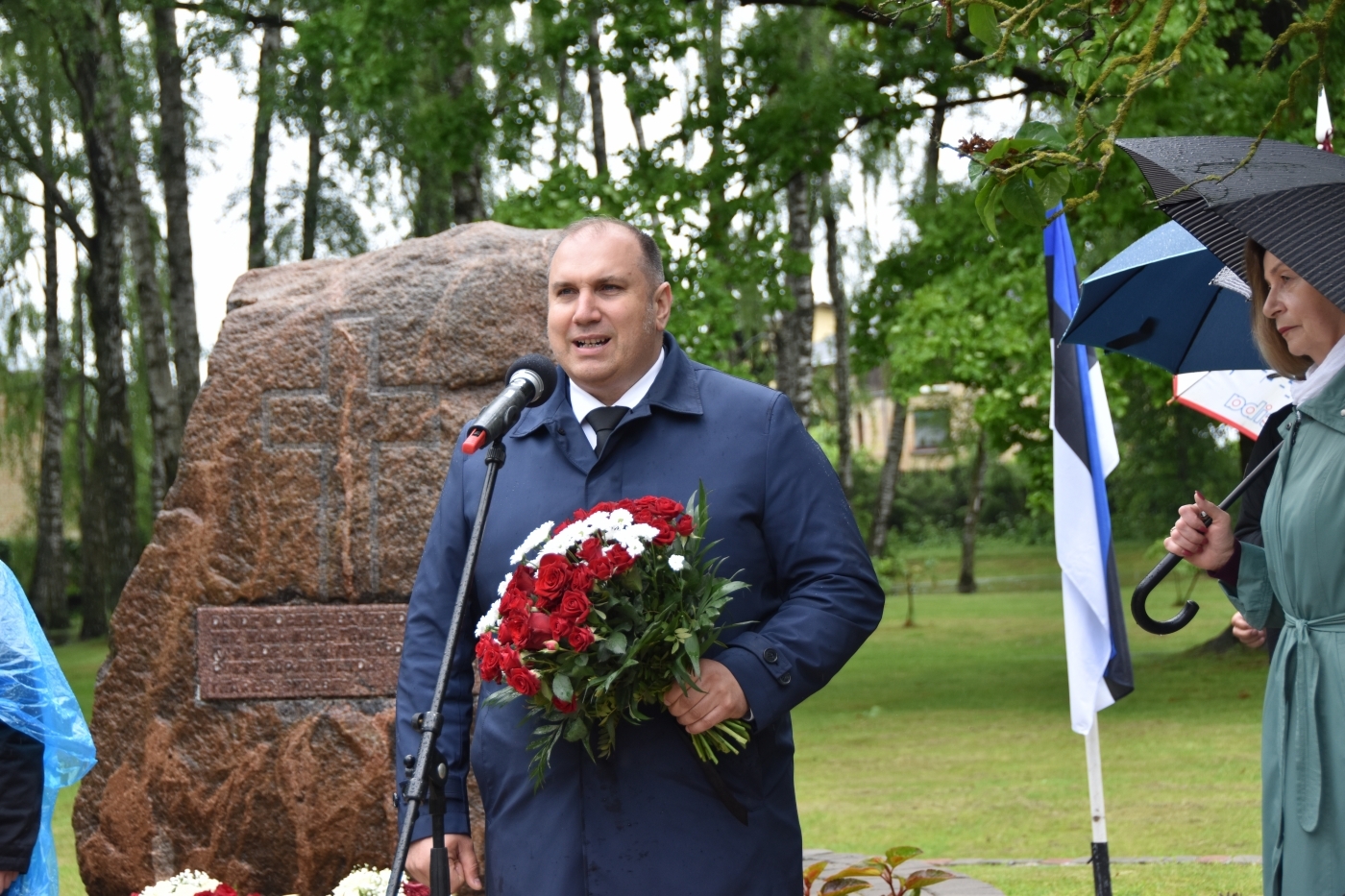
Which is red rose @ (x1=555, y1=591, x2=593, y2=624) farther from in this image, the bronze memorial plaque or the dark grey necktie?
the bronze memorial plaque

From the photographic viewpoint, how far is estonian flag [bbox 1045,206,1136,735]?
5.96 meters

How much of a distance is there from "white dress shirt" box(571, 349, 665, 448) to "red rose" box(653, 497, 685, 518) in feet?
1.65

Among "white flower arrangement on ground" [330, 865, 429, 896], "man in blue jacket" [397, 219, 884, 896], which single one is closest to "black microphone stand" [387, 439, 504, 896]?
"man in blue jacket" [397, 219, 884, 896]

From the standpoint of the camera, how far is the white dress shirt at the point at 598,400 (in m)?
3.35

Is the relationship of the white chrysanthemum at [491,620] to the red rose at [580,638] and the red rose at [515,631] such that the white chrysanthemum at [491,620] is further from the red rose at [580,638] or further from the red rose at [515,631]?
the red rose at [580,638]

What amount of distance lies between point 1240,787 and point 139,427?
A: 72.0 ft

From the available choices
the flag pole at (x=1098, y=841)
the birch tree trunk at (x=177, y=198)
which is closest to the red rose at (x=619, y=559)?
the flag pole at (x=1098, y=841)

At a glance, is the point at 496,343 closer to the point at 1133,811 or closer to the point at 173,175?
the point at 1133,811

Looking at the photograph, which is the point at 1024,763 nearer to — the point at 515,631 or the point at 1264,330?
the point at 1264,330

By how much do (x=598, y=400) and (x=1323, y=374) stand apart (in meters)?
1.56

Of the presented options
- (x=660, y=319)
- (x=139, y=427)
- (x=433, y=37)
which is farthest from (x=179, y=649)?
(x=139, y=427)

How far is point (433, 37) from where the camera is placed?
14.3 m

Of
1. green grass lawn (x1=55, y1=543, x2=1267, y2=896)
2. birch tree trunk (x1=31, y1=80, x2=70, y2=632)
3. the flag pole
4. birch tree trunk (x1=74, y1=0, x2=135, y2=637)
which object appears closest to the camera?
the flag pole

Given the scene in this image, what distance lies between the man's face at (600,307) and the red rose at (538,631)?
0.72 meters
